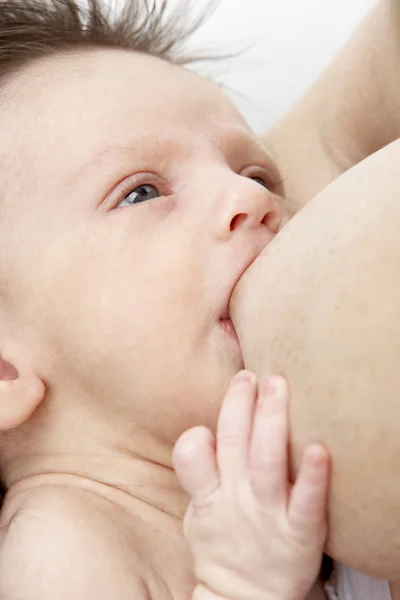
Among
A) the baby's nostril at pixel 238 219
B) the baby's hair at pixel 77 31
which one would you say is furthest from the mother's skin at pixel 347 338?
the baby's hair at pixel 77 31

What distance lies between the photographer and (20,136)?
31.1 inches

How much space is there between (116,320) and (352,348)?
0.30 metres

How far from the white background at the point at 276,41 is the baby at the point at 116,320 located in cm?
70

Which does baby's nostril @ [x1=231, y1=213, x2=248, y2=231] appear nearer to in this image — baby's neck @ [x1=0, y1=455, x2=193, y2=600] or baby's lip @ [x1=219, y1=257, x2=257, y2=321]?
baby's lip @ [x1=219, y1=257, x2=257, y2=321]

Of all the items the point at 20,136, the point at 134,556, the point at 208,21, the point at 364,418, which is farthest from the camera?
the point at 208,21

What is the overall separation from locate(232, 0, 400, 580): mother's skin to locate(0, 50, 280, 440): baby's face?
0.30 ft

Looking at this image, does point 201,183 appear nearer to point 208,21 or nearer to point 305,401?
point 305,401

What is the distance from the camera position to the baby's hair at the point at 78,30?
880 mm

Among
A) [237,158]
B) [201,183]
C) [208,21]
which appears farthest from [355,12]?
[201,183]

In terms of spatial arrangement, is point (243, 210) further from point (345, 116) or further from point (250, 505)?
point (345, 116)

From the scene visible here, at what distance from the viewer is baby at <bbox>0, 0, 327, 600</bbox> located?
0.66 m

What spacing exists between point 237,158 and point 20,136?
0.89ft

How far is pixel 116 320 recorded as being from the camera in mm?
715

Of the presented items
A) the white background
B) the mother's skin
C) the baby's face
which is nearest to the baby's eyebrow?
the baby's face
